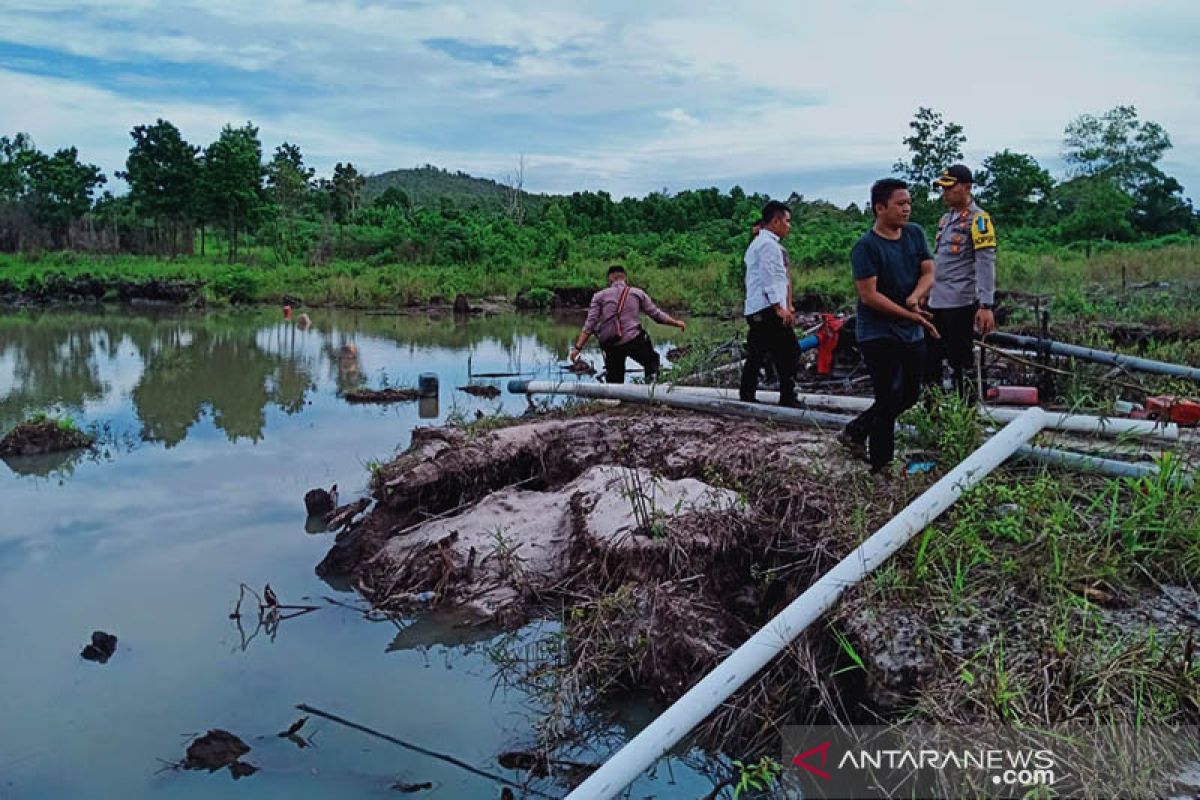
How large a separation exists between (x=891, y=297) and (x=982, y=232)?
1.49 m

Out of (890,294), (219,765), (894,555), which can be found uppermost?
(890,294)

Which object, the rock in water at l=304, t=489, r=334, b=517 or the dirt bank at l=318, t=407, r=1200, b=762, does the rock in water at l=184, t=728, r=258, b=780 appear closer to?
the dirt bank at l=318, t=407, r=1200, b=762

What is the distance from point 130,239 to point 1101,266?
39.2m

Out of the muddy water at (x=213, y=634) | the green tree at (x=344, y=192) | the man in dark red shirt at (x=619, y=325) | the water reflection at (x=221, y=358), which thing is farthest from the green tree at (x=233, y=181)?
the man in dark red shirt at (x=619, y=325)

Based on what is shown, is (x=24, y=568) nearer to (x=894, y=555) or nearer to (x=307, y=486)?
(x=307, y=486)

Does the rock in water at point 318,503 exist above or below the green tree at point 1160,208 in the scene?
below

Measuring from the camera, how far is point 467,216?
39.5m

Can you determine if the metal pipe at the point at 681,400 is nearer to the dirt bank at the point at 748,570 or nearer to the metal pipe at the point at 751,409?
the metal pipe at the point at 751,409

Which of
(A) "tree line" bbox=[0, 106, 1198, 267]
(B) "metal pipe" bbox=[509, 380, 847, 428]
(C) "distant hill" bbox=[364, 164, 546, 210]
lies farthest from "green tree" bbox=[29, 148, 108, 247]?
(B) "metal pipe" bbox=[509, 380, 847, 428]

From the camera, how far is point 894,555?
152 inches

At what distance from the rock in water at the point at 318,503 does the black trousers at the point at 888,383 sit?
4.02 metres

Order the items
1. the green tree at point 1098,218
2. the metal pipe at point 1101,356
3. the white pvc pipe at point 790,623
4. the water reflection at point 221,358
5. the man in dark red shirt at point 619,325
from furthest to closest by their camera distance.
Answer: the green tree at point 1098,218 < the water reflection at point 221,358 < the man in dark red shirt at point 619,325 < the metal pipe at point 1101,356 < the white pvc pipe at point 790,623

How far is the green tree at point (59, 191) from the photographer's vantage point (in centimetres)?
4072

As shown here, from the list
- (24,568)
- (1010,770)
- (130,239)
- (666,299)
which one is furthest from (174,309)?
(1010,770)
